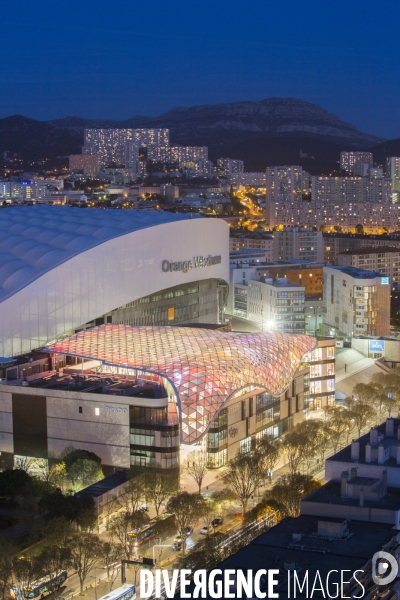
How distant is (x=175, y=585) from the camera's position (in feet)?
69.7

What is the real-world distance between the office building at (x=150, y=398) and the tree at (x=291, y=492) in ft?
11.4

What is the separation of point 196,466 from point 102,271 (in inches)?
466

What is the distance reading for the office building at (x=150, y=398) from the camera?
30484 millimetres

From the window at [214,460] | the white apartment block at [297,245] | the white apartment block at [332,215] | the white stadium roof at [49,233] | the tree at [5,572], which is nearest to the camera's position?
the tree at [5,572]

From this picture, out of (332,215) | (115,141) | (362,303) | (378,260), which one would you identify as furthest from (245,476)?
(115,141)

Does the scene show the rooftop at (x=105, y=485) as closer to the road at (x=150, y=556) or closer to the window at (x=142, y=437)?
the window at (x=142, y=437)

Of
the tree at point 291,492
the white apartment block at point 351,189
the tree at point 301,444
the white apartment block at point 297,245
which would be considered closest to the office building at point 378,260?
the white apartment block at point 297,245

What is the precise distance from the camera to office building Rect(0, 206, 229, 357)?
37.4 meters

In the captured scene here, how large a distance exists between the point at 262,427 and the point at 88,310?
28.6 ft

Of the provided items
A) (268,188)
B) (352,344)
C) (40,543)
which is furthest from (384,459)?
(268,188)

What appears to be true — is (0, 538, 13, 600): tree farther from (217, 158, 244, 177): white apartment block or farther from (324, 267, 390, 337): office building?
(217, 158, 244, 177): white apartment block

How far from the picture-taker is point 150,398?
30.6 metres

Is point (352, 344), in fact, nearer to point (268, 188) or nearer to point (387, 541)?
point (387, 541)

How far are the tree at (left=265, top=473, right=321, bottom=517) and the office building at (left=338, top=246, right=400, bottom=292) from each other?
2018 inches
